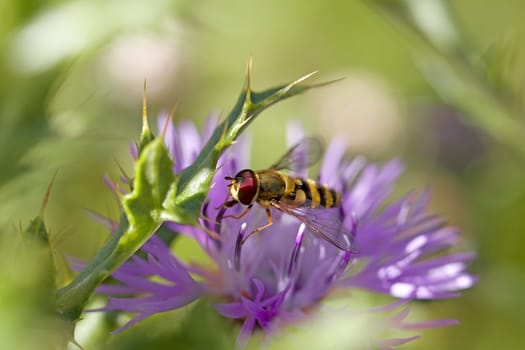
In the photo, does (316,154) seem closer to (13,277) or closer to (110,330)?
(110,330)

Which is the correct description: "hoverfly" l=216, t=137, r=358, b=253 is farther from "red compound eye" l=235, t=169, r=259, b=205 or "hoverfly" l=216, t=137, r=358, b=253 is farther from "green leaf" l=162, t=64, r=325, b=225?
"green leaf" l=162, t=64, r=325, b=225

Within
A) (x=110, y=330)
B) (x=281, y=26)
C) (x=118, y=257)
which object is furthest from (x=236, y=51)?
(x=118, y=257)

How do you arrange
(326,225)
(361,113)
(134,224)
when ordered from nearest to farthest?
(134,224)
(326,225)
(361,113)

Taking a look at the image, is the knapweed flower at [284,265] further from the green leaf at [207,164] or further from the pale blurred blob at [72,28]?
the pale blurred blob at [72,28]

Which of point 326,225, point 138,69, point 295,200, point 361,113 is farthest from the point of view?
point 361,113

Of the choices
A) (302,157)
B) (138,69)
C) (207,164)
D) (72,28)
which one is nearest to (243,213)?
(302,157)

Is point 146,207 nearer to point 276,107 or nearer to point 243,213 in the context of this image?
point 243,213
